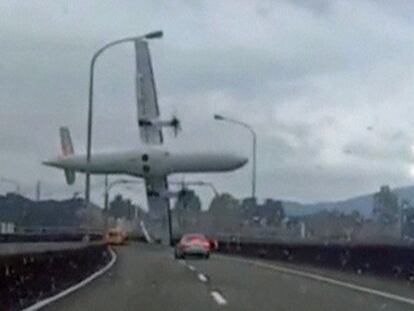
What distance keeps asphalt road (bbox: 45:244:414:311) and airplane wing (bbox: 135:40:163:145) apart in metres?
96.7

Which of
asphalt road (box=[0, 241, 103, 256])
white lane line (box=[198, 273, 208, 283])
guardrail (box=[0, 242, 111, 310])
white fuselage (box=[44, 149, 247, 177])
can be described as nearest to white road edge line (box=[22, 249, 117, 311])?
guardrail (box=[0, 242, 111, 310])

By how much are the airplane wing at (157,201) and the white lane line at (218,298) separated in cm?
10661

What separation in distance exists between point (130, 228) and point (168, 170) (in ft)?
70.0

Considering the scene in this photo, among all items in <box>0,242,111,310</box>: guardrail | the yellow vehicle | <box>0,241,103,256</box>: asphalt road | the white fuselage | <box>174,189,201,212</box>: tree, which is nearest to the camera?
<box>0,242,111,310</box>: guardrail

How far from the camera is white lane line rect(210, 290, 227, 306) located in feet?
78.4

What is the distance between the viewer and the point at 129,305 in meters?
Result: 23.0

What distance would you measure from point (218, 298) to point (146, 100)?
11059cm

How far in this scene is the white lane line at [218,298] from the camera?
23891mm

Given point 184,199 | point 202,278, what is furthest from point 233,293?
point 184,199

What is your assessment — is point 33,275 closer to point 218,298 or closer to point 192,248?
point 218,298

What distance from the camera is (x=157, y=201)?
135750 millimetres

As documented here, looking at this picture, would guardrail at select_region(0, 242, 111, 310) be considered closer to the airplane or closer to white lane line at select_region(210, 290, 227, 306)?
white lane line at select_region(210, 290, 227, 306)

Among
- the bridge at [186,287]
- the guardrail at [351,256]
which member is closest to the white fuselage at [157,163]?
the guardrail at [351,256]

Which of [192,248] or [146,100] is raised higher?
[146,100]
